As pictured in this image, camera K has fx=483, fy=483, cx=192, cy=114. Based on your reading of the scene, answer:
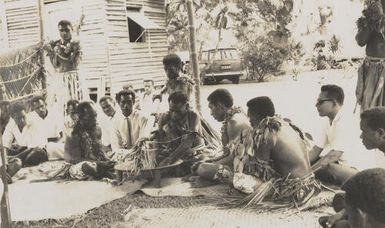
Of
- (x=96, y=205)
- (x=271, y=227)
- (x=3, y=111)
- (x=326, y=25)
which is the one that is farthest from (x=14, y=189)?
(x=326, y=25)

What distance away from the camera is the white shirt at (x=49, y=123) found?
4.16 meters

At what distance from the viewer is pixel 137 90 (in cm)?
434

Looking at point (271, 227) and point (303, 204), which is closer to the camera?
point (271, 227)

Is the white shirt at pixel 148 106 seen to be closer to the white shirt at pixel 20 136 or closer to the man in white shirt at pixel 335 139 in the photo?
the white shirt at pixel 20 136

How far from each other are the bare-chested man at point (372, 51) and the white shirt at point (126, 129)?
5.74 ft

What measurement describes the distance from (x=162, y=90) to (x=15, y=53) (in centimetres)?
117

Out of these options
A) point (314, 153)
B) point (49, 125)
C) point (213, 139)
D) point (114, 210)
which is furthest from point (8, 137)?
point (314, 153)

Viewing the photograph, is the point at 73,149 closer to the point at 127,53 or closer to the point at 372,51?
the point at 127,53

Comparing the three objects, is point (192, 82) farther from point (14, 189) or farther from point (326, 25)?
point (14, 189)

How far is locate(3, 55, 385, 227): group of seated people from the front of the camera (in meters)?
2.90

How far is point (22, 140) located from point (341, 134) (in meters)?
2.67

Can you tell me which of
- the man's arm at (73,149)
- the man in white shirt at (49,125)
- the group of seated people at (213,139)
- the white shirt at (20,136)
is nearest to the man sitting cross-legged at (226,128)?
the group of seated people at (213,139)

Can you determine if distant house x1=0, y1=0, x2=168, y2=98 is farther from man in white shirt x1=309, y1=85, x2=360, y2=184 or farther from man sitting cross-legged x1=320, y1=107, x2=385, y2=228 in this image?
man sitting cross-legged x1=320, y1=107, x2=385, y2=228

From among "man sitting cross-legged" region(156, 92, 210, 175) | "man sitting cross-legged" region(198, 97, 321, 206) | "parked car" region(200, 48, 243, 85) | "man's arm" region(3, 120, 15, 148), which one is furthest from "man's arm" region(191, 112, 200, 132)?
"man's arm" region(3, 120, 15, 148)
